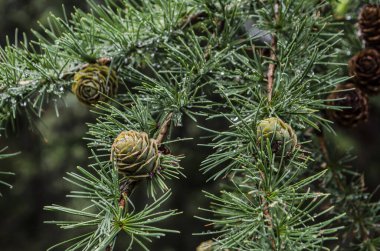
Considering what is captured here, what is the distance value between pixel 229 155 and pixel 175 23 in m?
0.28

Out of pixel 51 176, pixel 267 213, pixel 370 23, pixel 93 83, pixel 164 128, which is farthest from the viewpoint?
pixel 51 176

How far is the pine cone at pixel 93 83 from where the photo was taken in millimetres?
862

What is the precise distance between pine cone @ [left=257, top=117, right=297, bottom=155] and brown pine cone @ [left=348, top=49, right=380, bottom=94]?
1.35 feet

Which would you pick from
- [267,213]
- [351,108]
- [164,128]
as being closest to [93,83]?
[164,128]

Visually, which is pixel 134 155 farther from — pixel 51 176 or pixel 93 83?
pixel 51 176

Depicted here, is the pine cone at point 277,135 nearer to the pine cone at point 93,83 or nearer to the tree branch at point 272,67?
the tree branch at point 272,67

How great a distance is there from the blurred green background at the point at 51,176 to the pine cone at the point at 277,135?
2255 millimetres

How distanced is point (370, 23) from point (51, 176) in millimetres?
2459

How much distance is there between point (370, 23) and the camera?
100cm

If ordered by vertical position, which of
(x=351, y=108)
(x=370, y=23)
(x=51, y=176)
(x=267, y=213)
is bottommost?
(x=51, y=176)

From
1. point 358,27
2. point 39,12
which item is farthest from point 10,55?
point 39,12

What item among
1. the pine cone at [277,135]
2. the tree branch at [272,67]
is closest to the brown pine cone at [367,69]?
the tree branch at [272,67]

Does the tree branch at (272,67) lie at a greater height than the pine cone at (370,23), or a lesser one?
greater

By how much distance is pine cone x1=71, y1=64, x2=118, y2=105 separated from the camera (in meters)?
0.86
